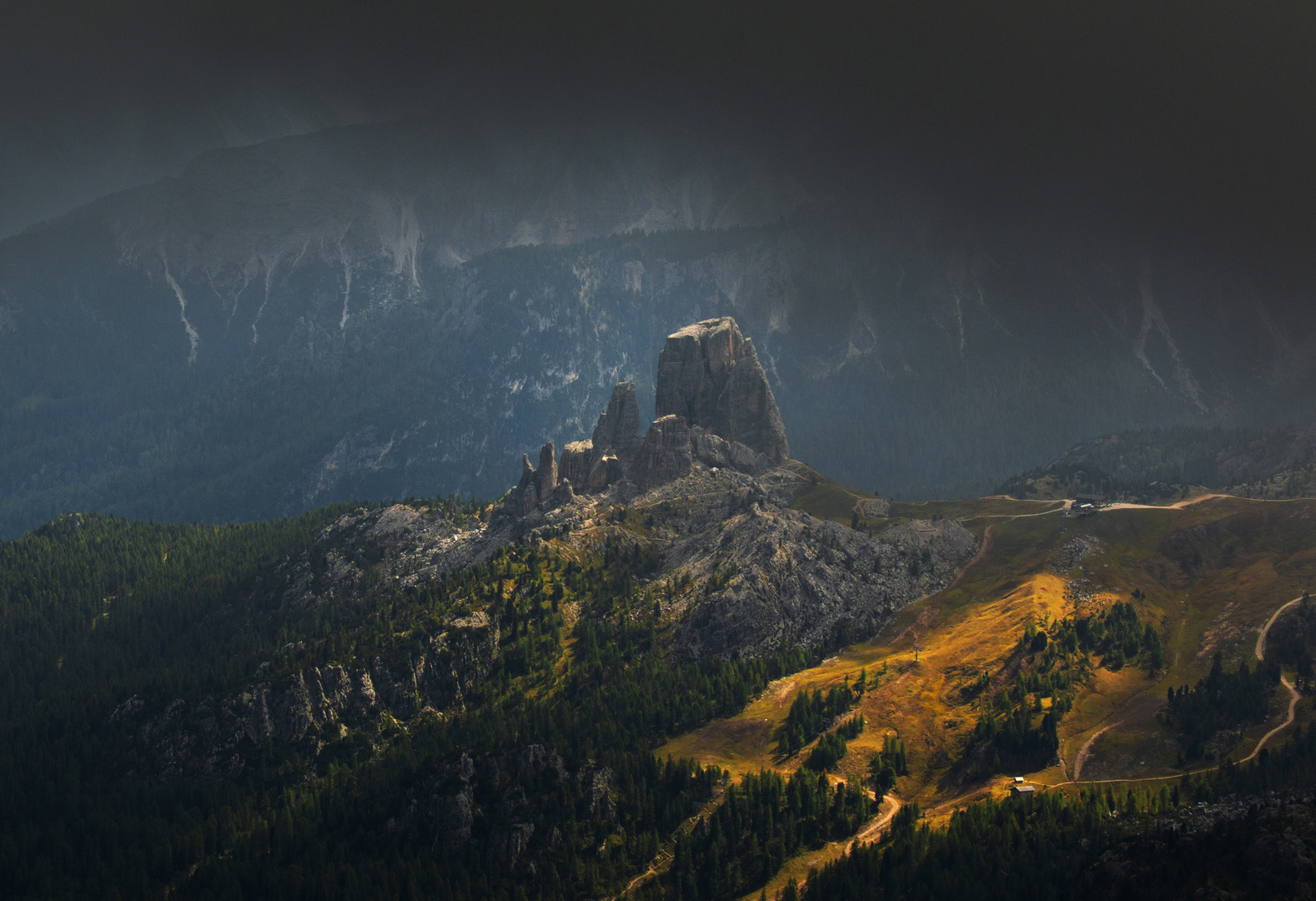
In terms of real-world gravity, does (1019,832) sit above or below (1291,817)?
below

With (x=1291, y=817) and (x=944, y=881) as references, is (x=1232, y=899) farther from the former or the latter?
(x=944, y=881)

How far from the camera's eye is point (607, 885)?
199500mm

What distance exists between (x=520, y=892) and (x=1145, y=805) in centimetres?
9747

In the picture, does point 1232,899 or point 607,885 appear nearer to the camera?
point 1232,899

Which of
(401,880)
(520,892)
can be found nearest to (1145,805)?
(520,892)

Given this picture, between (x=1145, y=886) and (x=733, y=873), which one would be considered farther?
(x=733, y=873)

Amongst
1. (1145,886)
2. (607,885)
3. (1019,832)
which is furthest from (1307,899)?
(607,885)

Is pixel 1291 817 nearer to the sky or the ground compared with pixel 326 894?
nearer to the sky

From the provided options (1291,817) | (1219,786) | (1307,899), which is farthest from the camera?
(1219,786)

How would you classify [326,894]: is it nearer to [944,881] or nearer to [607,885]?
[607,885]

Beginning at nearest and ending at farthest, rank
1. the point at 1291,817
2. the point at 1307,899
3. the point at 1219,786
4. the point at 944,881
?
→ the point at 1307,899, the point at 1291,817, the point at 944,881, the point at 1219,786

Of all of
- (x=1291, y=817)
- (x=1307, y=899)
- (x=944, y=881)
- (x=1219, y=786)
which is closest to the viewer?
(x=1307, y=899)

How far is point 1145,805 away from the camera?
18988cm

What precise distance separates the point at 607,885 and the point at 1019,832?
6478 centimetres
